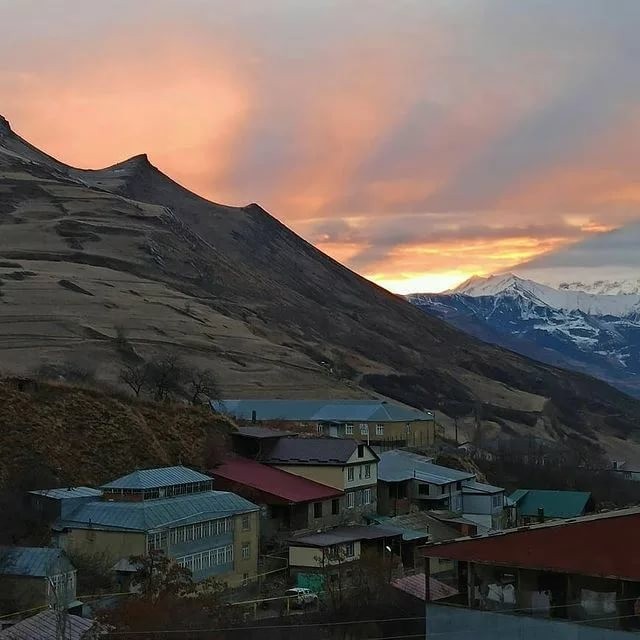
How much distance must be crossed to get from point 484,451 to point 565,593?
252 ft

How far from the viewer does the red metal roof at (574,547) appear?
2341cm

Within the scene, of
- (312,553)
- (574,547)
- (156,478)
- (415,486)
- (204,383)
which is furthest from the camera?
(204,383)

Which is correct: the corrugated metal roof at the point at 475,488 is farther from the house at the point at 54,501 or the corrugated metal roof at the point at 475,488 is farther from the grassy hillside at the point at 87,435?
the house at the point at 54,501

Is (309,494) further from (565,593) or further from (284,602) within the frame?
(565,593)

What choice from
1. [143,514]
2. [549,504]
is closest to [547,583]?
[143,514]

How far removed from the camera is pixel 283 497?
151 feet

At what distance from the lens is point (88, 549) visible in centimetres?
3628

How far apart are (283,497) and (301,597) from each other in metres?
10.0

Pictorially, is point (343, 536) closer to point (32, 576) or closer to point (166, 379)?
point (32, 576)

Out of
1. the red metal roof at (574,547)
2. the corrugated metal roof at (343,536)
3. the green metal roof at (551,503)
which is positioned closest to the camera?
the red metal roof at (574,547)

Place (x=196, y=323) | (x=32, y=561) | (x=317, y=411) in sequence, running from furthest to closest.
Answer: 1. (x=196, y=323)
2. (x=317, y=411)
3. (x=32, y=561)

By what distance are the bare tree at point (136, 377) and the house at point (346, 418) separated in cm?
640

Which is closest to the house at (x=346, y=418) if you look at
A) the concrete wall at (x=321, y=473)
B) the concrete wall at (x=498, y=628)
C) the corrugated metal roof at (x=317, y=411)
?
the corrugated metal roof at (x=317, y=411)

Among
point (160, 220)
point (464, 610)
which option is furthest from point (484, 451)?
point (160, 220)
